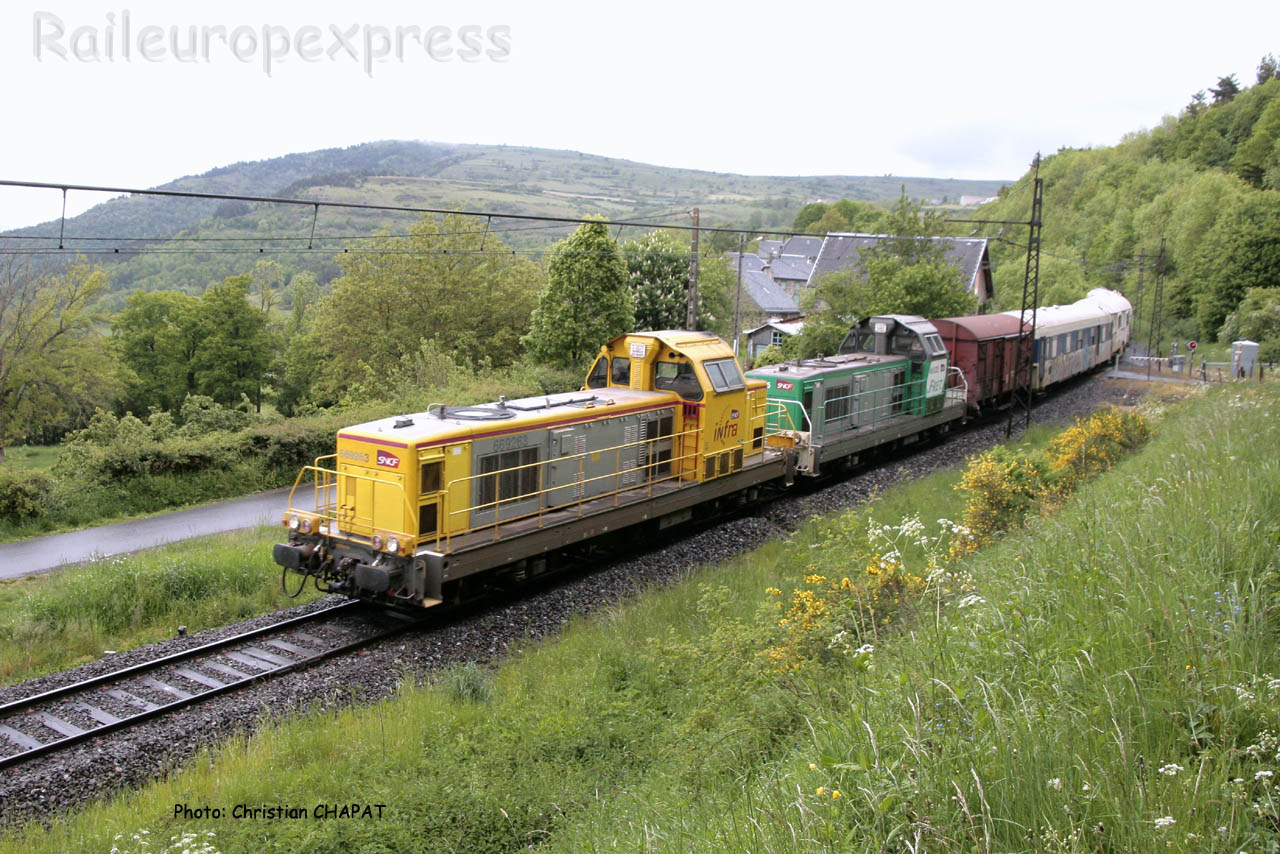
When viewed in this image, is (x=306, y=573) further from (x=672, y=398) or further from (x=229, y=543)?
(x=672, y=398)

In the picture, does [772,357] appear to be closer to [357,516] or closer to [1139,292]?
[357,516]

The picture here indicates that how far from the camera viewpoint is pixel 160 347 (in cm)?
4100

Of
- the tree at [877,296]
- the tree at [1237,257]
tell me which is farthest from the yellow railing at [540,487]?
the tree at [1237,257]

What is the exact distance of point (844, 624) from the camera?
7.54m

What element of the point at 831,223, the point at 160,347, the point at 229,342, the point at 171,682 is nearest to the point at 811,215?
the point at 831,223

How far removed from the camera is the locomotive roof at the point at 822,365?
18078mm

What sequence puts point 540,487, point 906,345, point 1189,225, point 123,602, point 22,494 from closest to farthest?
point 123,602
point 540,487
point 22,494
point 906,345
point 1189,225

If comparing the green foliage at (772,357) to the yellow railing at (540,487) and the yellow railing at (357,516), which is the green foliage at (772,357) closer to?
the yellow railing at (540,487)

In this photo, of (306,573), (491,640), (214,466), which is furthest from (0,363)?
(491,640)

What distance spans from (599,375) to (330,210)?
10956 centimetres

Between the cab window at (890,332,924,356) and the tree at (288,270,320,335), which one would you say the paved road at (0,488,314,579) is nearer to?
the cab window at (890,332,924,356)

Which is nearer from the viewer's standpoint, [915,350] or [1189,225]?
[915,350]

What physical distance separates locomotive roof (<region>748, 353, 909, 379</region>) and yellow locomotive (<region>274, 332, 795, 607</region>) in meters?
2.16

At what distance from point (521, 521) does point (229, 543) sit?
6.29m
